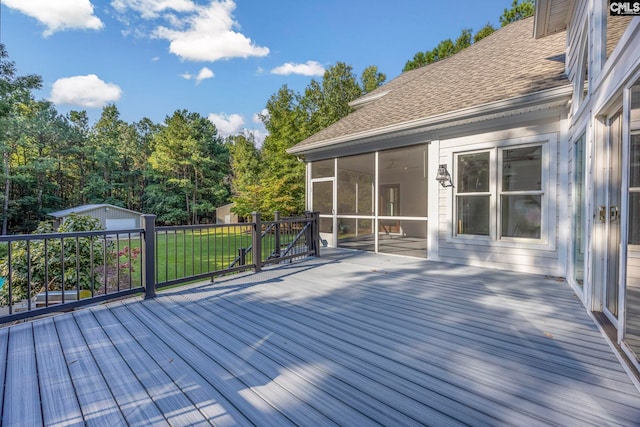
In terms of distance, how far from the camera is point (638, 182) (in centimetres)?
199

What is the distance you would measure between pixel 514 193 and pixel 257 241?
4.30m

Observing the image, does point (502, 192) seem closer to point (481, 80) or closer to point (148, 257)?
point (481, 80)

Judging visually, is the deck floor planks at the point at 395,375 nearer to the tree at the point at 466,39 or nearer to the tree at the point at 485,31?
the tree at the point at 466,39

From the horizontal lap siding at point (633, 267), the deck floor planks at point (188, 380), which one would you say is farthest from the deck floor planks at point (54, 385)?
the horizontal lap siding at point (633, 267)

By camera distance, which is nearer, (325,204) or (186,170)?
(325,204)

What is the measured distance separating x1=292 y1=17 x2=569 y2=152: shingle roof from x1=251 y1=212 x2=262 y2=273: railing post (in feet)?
10.0

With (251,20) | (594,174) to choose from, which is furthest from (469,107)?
(251,20)

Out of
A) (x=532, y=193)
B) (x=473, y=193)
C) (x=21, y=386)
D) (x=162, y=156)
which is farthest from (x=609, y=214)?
(x=162, y=156)

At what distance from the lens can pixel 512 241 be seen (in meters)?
4.65

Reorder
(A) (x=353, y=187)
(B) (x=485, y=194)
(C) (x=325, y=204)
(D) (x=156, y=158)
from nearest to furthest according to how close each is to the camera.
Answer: (B) (x=485, y=194) < (A) (x=353, y=187) < (C) (x=325, y=204) < (D) (x=156, y=158)

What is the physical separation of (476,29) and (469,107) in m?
13.1

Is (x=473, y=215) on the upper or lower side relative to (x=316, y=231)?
upper

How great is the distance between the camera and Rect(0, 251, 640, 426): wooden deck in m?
1.50

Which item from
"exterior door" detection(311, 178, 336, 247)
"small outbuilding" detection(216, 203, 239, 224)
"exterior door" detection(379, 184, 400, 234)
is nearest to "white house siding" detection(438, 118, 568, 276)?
"exterior door" detection(311, 178, 336, 247)
